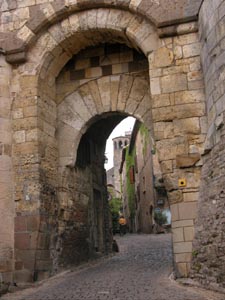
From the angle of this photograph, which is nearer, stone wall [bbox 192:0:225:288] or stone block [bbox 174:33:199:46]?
stone wall [bbox 192:0:225:288]

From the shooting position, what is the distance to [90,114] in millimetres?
8180

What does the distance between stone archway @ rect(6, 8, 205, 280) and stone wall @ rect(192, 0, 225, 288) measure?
0.92 feet

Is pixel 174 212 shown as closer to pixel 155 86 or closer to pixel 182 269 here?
pixel 182 269

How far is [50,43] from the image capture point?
25.3 feet

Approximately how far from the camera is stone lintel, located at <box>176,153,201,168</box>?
254 inches

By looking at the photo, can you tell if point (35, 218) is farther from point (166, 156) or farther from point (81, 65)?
point (81, 65)

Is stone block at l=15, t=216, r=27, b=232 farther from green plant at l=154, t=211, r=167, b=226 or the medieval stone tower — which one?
the medieval stone tower

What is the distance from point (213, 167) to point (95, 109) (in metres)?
3.05

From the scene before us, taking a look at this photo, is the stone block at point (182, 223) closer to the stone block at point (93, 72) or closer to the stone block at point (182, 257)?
the stone block at point (182, 257)

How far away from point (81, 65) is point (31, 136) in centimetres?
197

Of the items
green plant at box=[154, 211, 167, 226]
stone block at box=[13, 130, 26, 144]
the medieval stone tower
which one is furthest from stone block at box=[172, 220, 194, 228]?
the medieval stone tower

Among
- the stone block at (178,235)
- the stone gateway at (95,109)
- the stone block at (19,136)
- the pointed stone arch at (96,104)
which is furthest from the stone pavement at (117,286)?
the stone block at (19,136)

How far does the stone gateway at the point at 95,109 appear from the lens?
6137mm

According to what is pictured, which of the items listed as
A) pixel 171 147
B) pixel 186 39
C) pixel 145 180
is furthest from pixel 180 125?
pixel 145 180
